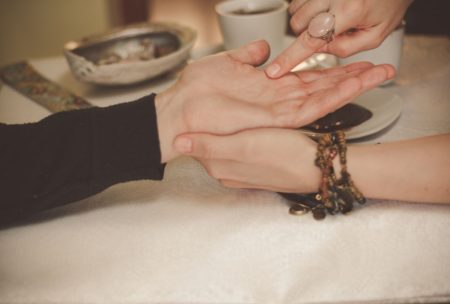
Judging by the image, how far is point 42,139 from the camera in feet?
2.22

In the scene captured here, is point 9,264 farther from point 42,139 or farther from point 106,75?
point 106,75

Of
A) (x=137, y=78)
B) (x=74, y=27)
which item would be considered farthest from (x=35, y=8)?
(x=137, y=78)

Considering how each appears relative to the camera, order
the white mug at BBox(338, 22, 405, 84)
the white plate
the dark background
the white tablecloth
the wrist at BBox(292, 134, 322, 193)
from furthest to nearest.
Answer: the dark background, the white mug at BBox(338, 22, 405, 84), the white plate, the wrist at BBox(292, 134, 322, 193), the white tablecloth

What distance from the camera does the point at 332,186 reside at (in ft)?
2.07

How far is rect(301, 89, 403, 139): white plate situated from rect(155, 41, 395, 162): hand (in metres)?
0.06

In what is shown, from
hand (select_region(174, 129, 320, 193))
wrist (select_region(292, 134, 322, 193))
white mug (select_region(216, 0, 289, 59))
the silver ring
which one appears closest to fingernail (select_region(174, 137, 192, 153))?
hand (select_region(174, 129, 320, 193))

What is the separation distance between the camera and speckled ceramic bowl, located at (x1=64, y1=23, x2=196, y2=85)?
97cm

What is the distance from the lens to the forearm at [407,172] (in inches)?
24.7

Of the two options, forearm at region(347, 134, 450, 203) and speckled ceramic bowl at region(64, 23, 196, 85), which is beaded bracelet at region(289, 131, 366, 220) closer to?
forearm at region(347, 134, 450, 203)

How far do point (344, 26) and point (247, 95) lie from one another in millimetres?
221

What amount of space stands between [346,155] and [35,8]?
7.89 ft

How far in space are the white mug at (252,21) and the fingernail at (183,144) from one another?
45 cm

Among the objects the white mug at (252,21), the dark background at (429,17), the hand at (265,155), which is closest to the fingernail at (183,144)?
the hand at (265,155)

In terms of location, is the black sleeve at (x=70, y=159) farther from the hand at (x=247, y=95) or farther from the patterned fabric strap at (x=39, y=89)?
the patterned fabric strap at (x=39, y=89)
